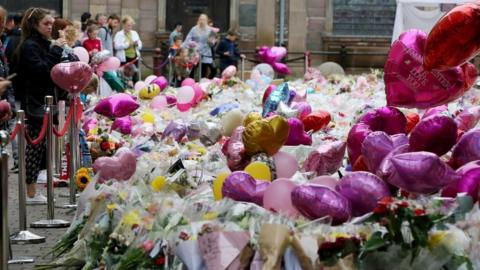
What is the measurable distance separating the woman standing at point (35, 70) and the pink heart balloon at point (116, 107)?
34.1 inches

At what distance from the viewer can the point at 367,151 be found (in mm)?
7070

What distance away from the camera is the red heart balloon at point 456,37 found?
6.79 metres

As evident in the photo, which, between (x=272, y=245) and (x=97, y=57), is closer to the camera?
(x=272, y=245)

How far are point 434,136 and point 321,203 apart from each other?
0.91 m

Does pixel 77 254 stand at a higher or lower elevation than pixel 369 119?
lower

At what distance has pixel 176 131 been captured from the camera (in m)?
11.2

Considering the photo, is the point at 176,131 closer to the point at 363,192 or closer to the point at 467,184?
the point at 363,192

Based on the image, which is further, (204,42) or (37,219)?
(204,42)

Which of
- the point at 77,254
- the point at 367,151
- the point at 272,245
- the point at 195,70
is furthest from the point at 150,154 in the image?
the point at 195,70

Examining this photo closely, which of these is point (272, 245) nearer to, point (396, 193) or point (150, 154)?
point (396, 193)

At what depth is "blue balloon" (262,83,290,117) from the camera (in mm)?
10953

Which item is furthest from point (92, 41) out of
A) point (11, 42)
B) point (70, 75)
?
point (70, 75)

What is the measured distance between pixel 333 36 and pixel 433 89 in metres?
28.2

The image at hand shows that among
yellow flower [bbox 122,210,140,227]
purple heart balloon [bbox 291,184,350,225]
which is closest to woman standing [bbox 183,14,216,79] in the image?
yellow flower [bbox 122,210,140,227]
